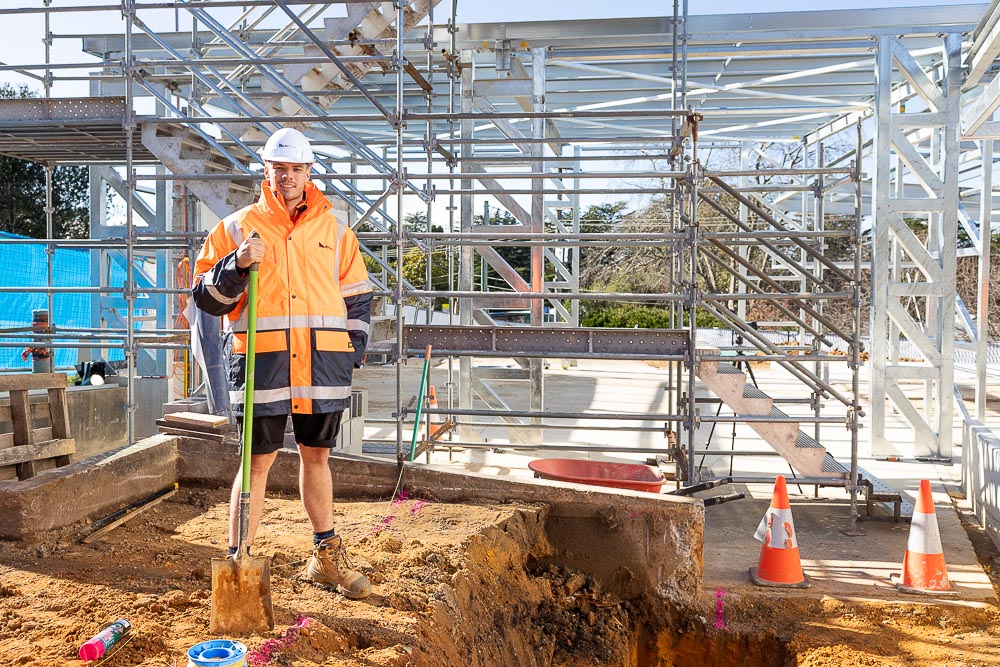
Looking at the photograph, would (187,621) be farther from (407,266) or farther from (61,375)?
(407,266)

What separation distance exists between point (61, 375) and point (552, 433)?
696cm

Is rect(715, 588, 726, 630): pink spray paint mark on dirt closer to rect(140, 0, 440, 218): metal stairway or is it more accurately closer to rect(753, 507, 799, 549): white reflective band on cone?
rect(753, 507, 799, 549): white reflective band on cone

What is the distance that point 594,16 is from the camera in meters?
9.80

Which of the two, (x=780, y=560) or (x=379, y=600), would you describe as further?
(x=780, y=560)

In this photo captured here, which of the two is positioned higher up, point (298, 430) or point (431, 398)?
point (298, 430)

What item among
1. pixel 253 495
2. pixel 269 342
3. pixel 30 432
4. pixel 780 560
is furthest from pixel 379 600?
pixel 30 432

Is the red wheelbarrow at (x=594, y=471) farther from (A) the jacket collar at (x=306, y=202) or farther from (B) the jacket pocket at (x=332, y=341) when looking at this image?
(A) the jacket collar at (x=306, y=202)

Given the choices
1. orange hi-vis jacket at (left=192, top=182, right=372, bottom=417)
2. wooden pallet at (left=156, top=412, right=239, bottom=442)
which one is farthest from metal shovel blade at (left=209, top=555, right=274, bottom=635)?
wooden pallet at (left=156, top=412, right=239, bottom=442)

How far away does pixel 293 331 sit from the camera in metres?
3.71

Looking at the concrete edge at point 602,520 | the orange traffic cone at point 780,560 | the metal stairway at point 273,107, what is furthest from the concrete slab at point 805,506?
the metal stairway at point 273,107

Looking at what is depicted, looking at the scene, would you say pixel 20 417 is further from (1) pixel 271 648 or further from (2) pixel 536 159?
(2) pixel 536 159

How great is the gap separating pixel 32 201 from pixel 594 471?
2386 cm

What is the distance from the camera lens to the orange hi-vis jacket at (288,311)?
369 centimetres

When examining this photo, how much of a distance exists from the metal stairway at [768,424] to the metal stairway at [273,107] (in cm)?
434
